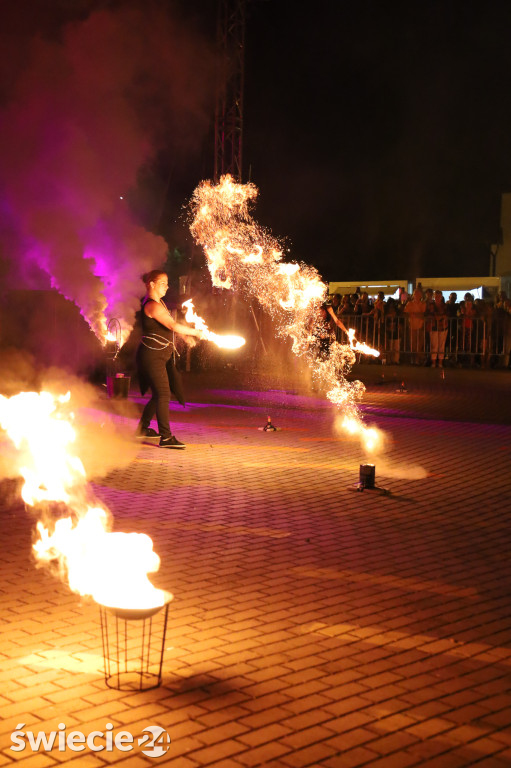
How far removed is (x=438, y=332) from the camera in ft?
77.0

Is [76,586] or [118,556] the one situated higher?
[118,556]

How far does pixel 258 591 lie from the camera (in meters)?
5.55

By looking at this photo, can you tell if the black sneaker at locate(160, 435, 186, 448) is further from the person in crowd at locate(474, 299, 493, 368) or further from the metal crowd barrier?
the person in crowd at locate(474, 299, 493, 368)

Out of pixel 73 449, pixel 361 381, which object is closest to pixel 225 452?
pixel 73 449

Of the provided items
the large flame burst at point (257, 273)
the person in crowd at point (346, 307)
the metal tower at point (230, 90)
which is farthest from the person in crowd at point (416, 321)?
the metal tower at point (230, 90)

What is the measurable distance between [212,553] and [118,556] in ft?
7.15

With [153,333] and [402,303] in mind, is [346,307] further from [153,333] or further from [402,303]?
[153,333]

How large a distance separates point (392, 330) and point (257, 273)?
4521 mm

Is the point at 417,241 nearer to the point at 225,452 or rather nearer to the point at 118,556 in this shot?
the point at 225,452

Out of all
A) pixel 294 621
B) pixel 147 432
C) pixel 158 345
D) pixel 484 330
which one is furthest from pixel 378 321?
pixel 294 621

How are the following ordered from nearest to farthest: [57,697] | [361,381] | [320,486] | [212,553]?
[57,697] → [212,553] → [320,486] → [361,381]

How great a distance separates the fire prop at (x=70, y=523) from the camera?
4.20m

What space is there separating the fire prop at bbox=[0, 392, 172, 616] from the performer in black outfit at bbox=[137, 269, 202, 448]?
124cm

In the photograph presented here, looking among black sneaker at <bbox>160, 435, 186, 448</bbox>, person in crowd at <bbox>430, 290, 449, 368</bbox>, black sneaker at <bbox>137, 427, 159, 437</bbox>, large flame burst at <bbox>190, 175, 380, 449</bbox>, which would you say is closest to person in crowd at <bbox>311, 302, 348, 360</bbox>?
large flame burst at <bbox>190, 175, 380, 449</bbox>
